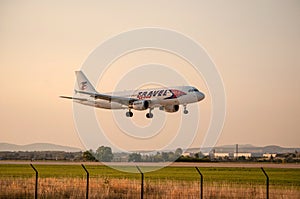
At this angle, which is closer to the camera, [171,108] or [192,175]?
[192,175]

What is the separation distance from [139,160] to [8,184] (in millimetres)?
51904

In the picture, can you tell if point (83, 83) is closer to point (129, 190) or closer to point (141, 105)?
point (141, 105)

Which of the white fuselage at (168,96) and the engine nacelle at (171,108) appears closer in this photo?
the white fuselage at (168,96)

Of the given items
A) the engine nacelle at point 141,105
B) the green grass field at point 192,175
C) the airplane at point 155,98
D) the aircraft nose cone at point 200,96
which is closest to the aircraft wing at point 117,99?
the airplane at point 155,98

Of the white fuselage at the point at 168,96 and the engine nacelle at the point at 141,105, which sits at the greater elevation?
the white fuselage at the point at 168,96

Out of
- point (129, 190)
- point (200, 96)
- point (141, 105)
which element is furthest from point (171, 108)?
point (129, 190)

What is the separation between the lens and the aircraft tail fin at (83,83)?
12030cm

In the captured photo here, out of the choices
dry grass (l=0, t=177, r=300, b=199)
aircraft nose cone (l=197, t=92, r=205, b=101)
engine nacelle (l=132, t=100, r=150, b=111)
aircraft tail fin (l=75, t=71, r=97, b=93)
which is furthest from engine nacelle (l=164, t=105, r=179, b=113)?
dry grass (l=0, t=177, r=300, b=199)

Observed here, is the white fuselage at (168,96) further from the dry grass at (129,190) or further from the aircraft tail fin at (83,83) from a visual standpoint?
the dry grass at (129,190)

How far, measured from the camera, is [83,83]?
4803 inches

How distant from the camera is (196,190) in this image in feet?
148

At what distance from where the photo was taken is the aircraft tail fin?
120 metres

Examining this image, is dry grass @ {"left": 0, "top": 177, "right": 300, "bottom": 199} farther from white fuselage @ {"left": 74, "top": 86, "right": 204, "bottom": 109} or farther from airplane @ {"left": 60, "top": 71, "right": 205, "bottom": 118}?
white fuselage @ {"left": 74, "top": 86, "right": 204, "bottom": 109}

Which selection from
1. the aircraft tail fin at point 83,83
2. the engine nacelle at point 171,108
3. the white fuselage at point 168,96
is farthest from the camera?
the aircraft tail fin at point 83,83
